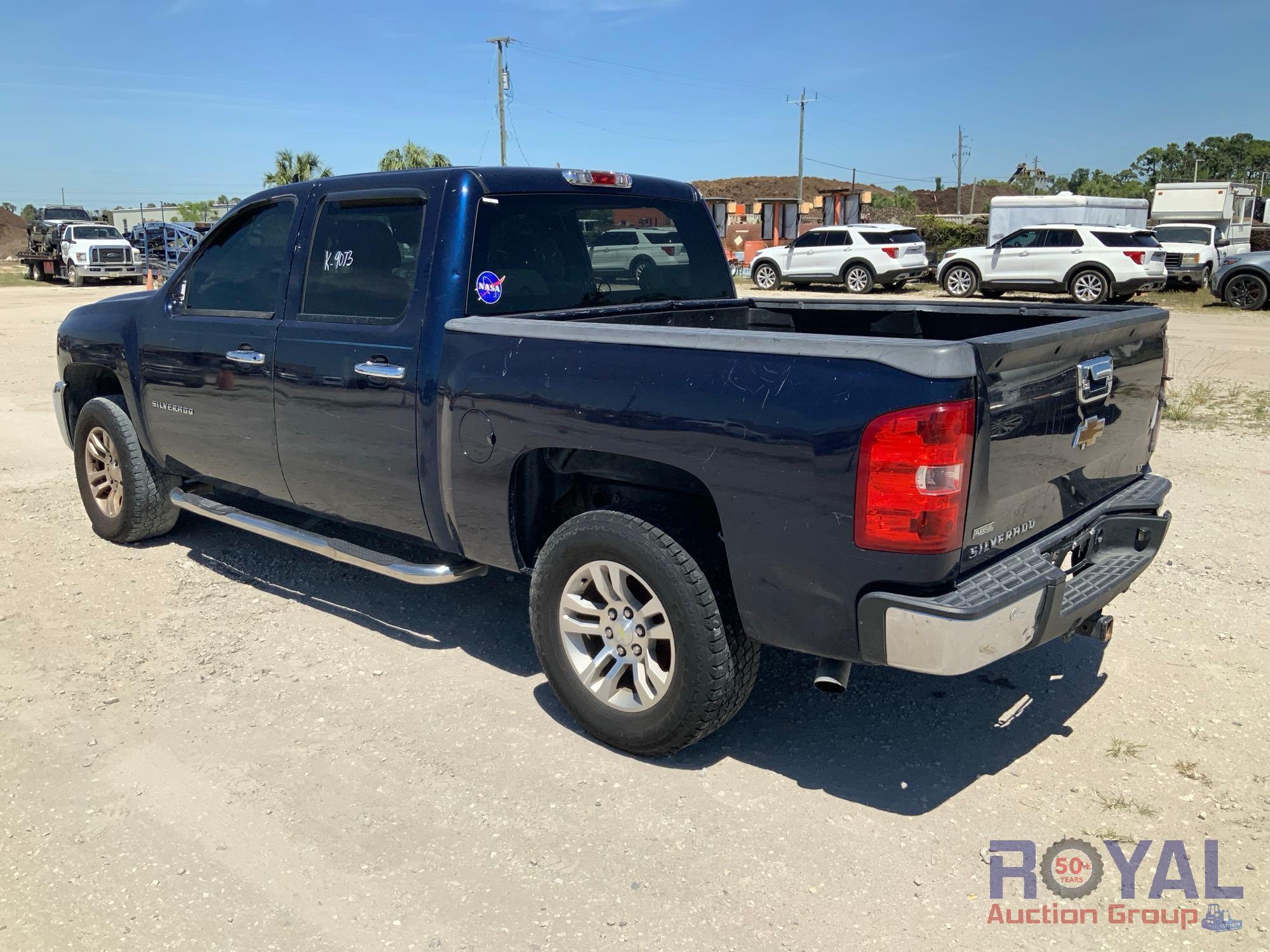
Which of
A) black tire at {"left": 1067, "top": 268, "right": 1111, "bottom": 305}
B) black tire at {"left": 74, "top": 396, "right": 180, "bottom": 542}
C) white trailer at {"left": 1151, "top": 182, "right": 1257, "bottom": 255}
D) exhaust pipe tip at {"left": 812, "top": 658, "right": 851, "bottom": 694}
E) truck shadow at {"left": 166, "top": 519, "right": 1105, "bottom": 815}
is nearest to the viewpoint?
exhaust pipe tip at {"left": 812, "top": 658, "right": 851, "bottom": 694}

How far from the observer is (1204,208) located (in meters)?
31.0

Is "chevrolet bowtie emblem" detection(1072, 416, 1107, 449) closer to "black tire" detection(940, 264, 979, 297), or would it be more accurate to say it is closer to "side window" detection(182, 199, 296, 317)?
"side window" detection(182, 199, 296, 317)

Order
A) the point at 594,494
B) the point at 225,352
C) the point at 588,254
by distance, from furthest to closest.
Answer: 1. the point at 225,352
2. the point at 588,254
3. the point at 594,494

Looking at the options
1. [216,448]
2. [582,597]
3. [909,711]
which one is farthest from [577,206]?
[909,711]

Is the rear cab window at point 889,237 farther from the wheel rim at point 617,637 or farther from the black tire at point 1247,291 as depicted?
the wheel rim at point 617,637

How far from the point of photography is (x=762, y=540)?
3.09m

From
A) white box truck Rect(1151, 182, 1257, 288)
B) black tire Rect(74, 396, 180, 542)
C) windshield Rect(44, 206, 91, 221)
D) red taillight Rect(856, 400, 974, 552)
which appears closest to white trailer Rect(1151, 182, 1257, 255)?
white box truck Rect(1151, 182, 1257, 288)

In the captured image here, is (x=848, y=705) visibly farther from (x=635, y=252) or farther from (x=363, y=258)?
(x=363, y=258)

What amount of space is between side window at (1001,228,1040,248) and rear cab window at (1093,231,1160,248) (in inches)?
51.1

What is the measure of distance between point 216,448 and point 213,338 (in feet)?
1.77

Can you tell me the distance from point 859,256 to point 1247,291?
844cm

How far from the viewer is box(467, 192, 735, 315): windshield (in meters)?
4.12

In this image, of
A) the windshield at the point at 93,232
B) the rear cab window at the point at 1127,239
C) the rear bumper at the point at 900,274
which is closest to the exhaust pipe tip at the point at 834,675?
the rear cab window at the point at 1127,239

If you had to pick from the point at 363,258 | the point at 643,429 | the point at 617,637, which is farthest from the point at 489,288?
the point at 617,637
